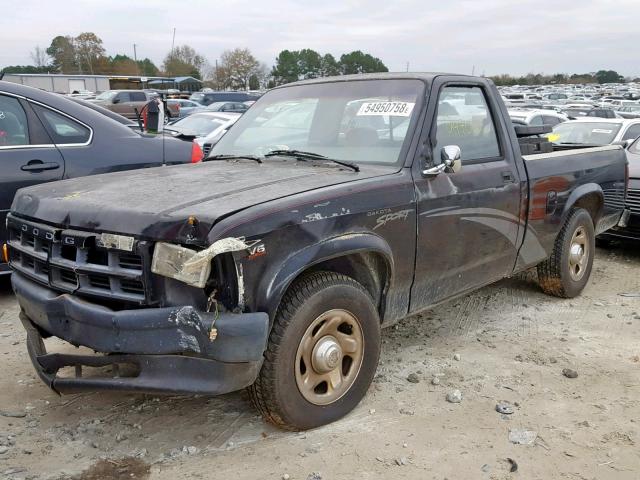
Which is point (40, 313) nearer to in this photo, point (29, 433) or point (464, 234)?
point (29, 433)

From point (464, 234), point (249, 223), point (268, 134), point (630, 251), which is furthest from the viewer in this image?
point (630, 251)

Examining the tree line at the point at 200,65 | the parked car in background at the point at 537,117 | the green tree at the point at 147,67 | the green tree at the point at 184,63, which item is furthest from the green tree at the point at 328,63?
the parked car in background at the point at 537,117

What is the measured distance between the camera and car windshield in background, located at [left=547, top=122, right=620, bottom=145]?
34.4 feet

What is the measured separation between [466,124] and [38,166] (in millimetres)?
3387

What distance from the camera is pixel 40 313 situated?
123 inches

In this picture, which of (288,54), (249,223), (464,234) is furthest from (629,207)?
(288,54)

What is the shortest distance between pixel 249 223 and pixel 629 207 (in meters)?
5.68

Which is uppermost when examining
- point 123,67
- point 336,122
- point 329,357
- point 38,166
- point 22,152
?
point 123,67

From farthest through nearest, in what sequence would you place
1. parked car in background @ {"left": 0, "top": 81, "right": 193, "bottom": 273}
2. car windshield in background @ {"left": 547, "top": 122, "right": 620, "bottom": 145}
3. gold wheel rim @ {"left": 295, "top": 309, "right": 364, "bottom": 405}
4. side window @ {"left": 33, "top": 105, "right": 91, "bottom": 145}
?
car windshield in background @ {"left": 547, "top": 122, "right": 620, "bottom": 145} → side window @ {"left": 33, "top": 105, "right": 91, "bottom": 145} → parked car in background @ {"left": 0, "top": 81, "right": 193, "bottom": 273} → gold wheel rim @ {"left": 295, "top": 309, "right": 364, "bottom": 405}

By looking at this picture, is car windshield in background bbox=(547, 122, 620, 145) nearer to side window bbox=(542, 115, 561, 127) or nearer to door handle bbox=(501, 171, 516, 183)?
side window bbox=(542, 115, 561, 127)

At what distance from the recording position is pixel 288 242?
2924mm

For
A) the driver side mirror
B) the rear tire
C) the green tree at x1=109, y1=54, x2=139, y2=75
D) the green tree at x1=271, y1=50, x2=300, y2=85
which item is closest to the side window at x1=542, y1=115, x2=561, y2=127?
the rear tire

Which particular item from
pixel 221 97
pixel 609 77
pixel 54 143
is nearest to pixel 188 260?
pixel 54 143

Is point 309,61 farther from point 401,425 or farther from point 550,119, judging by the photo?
point 401,425
